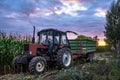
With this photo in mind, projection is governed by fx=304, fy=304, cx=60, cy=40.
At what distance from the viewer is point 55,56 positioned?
15.7m

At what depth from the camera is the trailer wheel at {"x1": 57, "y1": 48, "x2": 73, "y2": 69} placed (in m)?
15.2

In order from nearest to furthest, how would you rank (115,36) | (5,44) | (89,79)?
(89,79), (5,44), (115,36)

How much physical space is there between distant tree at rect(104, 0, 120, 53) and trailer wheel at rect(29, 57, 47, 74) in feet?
79.4

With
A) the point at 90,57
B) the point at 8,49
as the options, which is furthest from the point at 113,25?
the point at 8,49

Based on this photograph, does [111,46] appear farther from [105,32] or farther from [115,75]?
[115,75]

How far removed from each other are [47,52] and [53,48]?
1.23 ft

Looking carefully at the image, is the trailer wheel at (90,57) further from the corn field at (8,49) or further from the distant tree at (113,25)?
the distant tree at (113,25)

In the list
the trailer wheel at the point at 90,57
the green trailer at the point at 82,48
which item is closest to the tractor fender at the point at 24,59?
the green trailer at the point at 82,48

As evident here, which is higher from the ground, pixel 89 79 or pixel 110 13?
pixel 110 13

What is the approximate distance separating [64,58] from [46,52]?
3.22ft

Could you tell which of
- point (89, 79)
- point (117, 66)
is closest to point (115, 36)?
point (117, 66)

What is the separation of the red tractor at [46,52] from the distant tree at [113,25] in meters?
21.8

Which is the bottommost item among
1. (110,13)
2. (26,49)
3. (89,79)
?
(89,79)

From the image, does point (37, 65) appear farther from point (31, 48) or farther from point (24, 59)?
point (31, 48)
